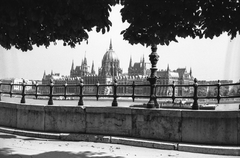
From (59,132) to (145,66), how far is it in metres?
169

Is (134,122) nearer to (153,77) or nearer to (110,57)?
(153,77)

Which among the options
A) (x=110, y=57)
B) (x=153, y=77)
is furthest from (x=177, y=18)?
(x=110, y=57)

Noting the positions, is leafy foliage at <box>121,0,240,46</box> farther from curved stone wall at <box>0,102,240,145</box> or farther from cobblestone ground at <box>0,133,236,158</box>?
curved stone wall at <box>0,102,240,145</box>

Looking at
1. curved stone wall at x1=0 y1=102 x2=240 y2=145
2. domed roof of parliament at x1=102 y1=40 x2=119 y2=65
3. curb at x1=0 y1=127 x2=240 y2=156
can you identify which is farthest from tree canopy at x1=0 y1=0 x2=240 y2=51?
domed roof of parliament at x1=102 y1=40 x2=119 y2=65

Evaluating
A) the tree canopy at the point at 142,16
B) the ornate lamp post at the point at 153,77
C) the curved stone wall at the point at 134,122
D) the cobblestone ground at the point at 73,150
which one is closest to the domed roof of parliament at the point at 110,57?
the curved stone wall at the point at 134,122

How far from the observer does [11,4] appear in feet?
16.9

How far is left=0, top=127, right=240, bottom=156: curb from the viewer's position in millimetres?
8141

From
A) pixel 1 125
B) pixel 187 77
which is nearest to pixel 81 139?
pixel 1 125

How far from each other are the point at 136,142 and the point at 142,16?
17.8 feet

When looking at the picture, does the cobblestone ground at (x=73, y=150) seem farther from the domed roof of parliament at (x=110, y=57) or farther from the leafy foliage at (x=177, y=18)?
the domed roof of parliament at (x=110, y=57)

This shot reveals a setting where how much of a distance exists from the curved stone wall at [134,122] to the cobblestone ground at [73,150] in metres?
0.76

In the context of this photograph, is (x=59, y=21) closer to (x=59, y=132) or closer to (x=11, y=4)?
(x=11, y=4)

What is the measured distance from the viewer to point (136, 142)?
9453 millimetres

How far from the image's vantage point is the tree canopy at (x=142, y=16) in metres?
4.89
